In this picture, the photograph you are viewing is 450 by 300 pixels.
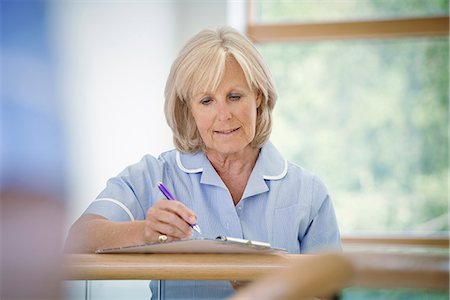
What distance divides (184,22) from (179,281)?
10.4 ft

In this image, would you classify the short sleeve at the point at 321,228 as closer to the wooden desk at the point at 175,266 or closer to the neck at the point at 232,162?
the neck at the point at 232,162

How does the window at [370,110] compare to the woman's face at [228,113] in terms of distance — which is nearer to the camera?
the woman's face at [228,113]

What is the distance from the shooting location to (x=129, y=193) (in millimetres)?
1983

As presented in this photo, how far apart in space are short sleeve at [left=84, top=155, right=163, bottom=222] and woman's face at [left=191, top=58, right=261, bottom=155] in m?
0.16

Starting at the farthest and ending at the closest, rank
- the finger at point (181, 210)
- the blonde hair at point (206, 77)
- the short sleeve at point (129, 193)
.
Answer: the blonde hair at point (206, 77)
the short sleeve at point (129, 193)
the finger at point (181, 210)

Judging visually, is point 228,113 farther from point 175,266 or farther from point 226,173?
point 175,266

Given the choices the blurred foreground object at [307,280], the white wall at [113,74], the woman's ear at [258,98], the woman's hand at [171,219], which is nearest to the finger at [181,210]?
the woman's hand at [171,219]

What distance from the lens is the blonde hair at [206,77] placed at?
79.1 inches

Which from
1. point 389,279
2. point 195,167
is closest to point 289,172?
point 195,167

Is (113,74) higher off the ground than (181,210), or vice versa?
(113,74)

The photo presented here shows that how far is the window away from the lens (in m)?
4.53

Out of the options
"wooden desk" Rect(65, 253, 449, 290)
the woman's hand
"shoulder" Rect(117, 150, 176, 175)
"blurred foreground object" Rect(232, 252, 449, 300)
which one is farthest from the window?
"blurred foreground object" Rect(232, 252, 449, 300)

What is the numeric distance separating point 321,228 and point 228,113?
37cm

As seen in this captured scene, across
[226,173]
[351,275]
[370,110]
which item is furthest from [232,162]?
[370,110]
